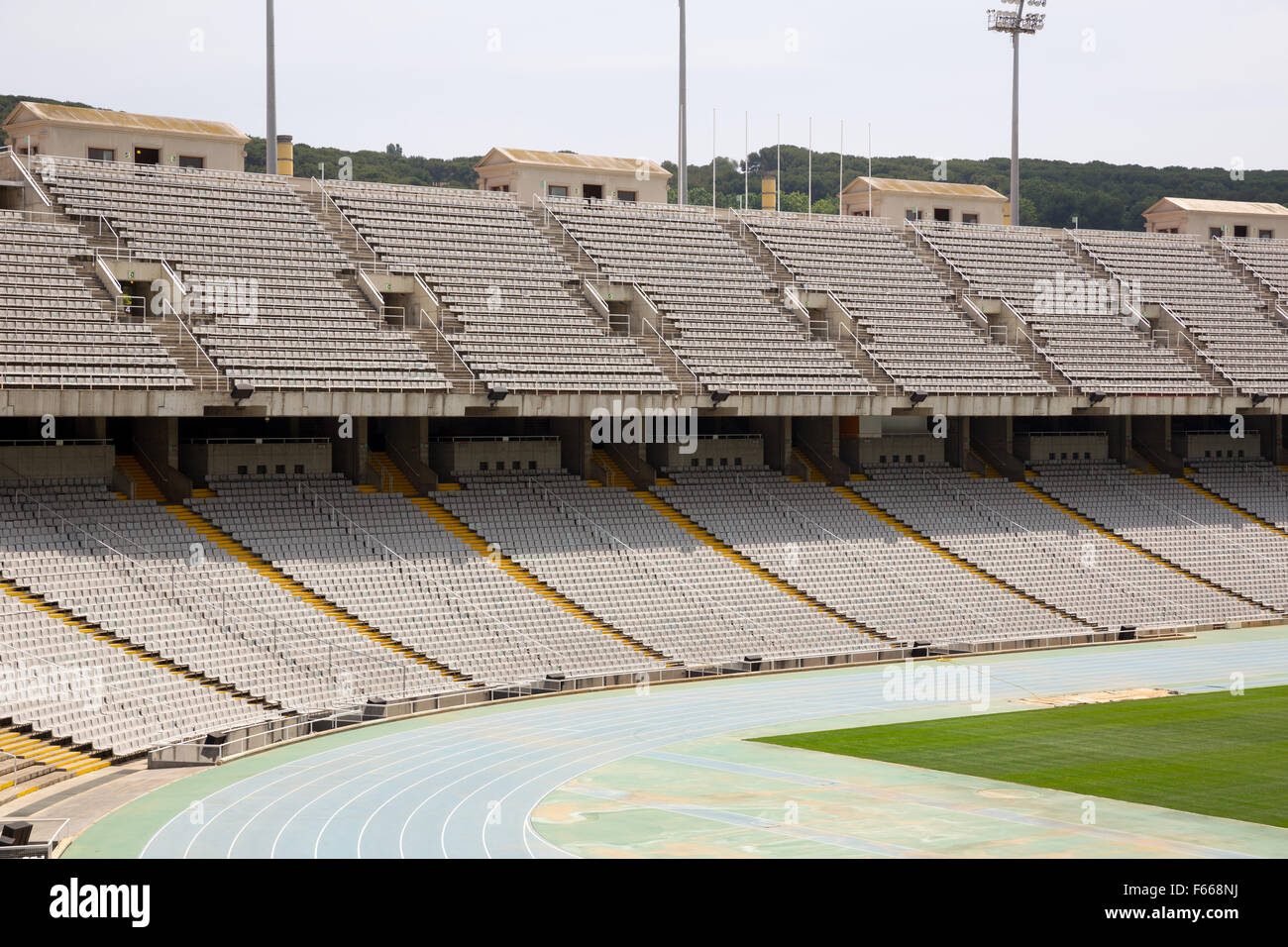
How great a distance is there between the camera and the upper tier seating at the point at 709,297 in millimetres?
44500

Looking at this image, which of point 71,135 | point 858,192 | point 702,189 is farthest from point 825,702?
point 702,189

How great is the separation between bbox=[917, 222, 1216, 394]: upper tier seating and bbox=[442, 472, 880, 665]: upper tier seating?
48.7 feet

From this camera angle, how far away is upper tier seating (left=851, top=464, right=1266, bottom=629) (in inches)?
1724

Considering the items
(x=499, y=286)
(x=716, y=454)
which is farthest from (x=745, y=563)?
(x=499, y=286)

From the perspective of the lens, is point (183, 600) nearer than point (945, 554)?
Yes

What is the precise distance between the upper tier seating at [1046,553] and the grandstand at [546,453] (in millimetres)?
146

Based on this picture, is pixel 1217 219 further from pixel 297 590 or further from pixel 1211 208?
pixel 297 590

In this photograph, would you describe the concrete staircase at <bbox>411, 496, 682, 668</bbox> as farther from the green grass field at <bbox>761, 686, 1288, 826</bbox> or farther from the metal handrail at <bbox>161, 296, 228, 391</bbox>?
the green grass field at <bbox>761, 686, 1288, 826</bbox>

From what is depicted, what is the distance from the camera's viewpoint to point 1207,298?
184ft

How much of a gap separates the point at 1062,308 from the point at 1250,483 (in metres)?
8.50

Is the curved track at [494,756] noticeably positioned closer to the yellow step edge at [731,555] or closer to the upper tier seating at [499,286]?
the yellow step edge at [731,555]

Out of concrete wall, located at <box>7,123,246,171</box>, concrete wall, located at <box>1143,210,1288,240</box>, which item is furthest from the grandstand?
concrete wall, located at <box>1143,210,1288,240</box>

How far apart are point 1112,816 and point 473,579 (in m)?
18.1

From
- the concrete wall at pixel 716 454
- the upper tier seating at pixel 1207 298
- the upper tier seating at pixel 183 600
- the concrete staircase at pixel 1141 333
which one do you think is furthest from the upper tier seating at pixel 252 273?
the upper tier seating at pixel 1207 298
